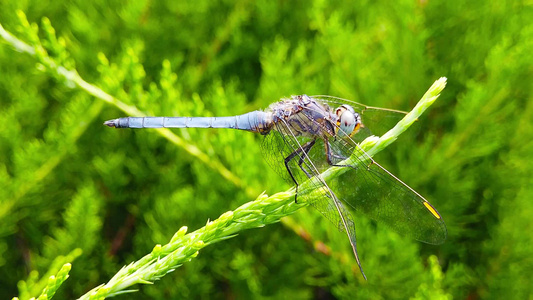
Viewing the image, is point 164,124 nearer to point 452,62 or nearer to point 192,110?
point 192,110

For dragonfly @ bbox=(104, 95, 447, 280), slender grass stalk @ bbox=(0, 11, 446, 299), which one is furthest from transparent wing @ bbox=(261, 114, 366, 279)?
slender grass stalk @ bbox=(0, 11, 446, 299)

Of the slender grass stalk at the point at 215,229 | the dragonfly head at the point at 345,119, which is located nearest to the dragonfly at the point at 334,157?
the dragonfly head at the point at 345,119

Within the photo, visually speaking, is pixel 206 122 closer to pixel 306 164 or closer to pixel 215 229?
pixel 306 164

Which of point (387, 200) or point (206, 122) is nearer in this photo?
point (387, 200)

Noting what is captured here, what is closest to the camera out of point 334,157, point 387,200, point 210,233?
point 210,233

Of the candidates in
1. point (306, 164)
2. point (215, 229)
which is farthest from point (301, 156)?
point (215, 229)
